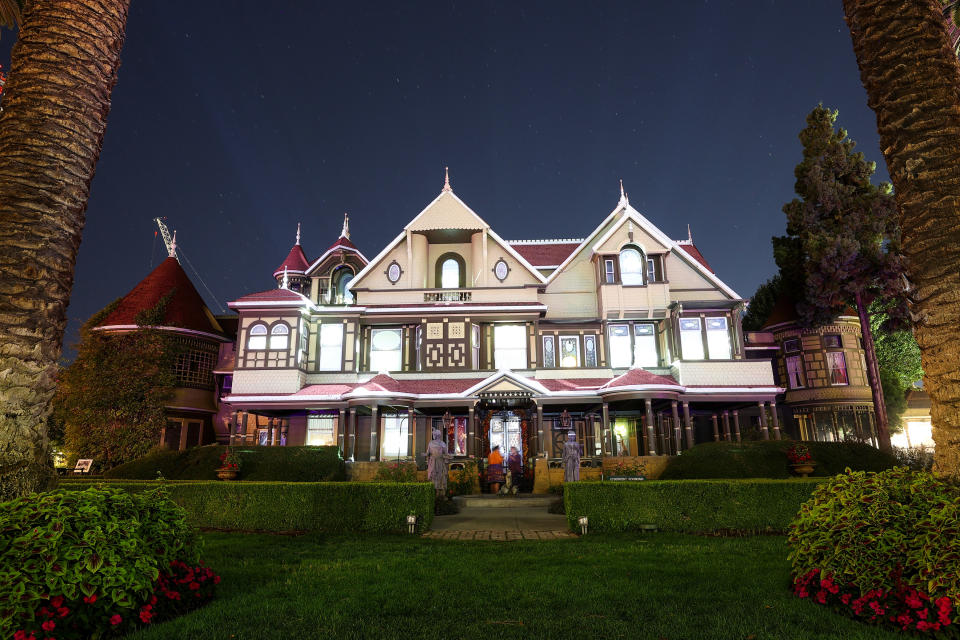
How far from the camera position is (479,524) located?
47.9ft

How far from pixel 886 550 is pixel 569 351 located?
23.4 metres

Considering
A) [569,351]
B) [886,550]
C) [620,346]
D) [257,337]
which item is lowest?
[886,550]

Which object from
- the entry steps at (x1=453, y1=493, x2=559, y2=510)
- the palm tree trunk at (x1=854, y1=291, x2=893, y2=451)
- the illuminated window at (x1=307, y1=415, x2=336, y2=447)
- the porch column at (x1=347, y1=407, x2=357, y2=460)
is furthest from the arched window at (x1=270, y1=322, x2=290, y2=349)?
the palm tree trunk at (x1=854, y1=291, x2=893, y2=451)

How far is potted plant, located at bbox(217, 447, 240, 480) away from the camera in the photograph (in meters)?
18.8

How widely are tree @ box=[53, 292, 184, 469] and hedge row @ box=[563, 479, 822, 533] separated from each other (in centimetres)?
2422

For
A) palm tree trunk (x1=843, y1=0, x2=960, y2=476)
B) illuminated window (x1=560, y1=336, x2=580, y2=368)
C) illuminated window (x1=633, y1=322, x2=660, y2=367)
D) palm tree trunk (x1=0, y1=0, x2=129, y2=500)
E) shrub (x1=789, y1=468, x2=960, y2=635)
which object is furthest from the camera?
illuminated window (x1=560, y1=336, x2=580, y2=368)

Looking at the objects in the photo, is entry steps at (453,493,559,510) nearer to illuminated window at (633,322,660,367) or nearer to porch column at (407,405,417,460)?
porch column at (407,405,417,460)

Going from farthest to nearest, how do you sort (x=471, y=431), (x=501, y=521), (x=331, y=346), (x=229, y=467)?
(x=331, y=346), (x=471, y=431), (x=229, y=467), (x=501, y=521)

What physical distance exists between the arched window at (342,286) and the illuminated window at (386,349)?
4165 mm

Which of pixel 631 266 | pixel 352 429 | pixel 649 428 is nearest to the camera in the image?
pixel 649 428

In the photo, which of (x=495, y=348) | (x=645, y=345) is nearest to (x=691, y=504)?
(x=495, y=348)

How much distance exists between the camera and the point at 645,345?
2888 cm

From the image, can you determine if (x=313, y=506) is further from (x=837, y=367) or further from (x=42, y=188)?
(x=837, y=367)

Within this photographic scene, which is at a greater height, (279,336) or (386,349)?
(279,336)
